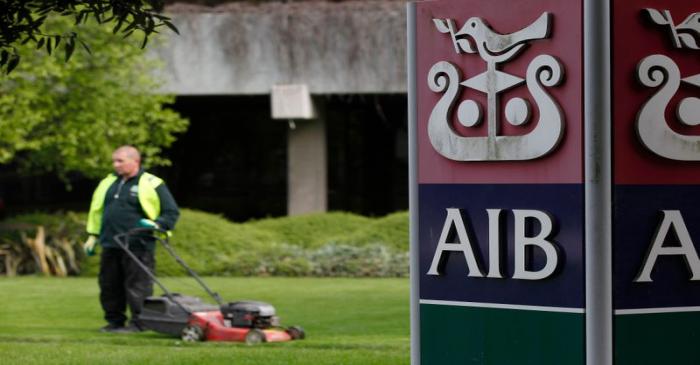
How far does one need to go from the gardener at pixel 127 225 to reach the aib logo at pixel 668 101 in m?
8.45

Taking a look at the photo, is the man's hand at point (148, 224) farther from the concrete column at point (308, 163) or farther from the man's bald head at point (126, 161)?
the concrete column at point (308, 163)

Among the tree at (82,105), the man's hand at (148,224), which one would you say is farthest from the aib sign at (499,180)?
the tree at (82,105)

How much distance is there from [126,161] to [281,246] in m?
9.88

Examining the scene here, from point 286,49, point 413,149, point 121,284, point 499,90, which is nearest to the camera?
point 499,90

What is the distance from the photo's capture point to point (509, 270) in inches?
263

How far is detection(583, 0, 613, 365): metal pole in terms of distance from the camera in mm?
6285

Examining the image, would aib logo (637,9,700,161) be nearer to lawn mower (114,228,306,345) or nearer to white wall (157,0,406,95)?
lawn mower (114,228,306,345)

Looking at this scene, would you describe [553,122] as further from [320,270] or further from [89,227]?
[320,270]

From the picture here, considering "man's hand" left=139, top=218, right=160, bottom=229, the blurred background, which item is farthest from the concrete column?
"man's hand" left=139, top=218, right=160, bottom=229

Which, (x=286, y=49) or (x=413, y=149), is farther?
(x=286, y=49)

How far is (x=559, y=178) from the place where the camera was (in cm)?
646

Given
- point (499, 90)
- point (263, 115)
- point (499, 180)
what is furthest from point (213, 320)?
point (263, 115)

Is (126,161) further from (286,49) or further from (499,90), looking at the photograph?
(286,49)

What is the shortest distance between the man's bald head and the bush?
28.2 ft
